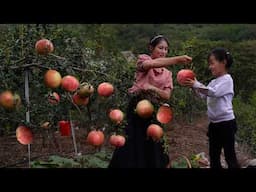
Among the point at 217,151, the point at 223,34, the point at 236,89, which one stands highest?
the point at 223,34

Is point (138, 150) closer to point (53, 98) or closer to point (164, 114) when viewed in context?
point (164, 114)

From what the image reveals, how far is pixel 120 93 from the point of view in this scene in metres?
3.68

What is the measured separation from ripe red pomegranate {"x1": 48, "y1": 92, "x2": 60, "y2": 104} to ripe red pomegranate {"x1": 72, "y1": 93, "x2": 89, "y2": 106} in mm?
117

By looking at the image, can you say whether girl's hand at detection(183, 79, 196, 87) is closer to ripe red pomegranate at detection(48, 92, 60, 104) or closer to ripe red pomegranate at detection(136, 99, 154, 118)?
ripe red pomegranate at detection(136, 99, 154, 118)

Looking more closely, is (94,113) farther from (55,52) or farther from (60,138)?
(60,138)

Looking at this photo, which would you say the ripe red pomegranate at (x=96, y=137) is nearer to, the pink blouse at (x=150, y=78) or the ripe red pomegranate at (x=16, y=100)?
the pink blouse at (x=150, y=78)

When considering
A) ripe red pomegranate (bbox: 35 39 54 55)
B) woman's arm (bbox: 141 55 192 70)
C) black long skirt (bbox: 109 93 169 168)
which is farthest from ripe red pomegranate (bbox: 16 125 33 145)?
woman's arm (bbox: 141 55 192 70)

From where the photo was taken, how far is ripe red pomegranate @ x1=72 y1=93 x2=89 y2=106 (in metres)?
3.50

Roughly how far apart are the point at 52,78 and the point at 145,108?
699mm

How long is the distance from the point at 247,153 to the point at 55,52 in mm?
2417

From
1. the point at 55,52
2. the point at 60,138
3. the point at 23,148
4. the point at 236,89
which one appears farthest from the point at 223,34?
the point at 55,52

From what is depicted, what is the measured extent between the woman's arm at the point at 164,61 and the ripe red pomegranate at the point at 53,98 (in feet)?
2.18

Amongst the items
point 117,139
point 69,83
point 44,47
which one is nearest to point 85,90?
point 69,83

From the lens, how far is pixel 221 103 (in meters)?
3.76
